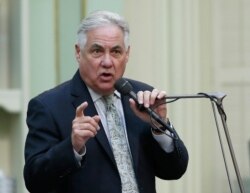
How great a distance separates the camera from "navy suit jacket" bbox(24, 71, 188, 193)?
2881 millimetres

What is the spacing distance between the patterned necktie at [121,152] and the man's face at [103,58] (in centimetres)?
10

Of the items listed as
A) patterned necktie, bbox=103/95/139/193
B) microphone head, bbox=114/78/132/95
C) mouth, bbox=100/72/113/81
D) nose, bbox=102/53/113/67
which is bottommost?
patterned necktie, bbox=103/95/139/193

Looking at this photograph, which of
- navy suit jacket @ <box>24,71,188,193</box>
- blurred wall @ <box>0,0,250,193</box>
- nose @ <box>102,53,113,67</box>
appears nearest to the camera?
navy suit jacket @ <box>24,71,188,193</box>

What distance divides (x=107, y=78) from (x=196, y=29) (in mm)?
1663

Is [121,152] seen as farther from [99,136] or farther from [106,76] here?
[106,76]

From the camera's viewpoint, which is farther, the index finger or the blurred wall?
the blurred wall

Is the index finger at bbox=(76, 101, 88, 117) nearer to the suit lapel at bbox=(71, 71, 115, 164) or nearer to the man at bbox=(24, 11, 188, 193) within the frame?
the man at bbox=(24, 11, 188, 193)

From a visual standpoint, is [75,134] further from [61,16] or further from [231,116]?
[231,116]

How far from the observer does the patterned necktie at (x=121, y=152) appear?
3014 mm

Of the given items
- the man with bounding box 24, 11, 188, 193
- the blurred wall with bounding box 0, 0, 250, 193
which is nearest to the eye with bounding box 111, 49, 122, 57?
the man with bounding box 24, 11, 188, 193

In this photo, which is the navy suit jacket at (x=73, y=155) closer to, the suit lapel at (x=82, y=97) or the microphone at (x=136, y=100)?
the suit lapel at (x=82, y=97)

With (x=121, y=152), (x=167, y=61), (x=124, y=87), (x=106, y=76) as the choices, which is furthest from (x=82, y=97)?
(x=167, y=61)

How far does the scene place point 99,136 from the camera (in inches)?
119

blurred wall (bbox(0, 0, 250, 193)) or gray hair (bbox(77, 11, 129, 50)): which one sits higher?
gray hair (bbox(77, 11, 129, 50))
